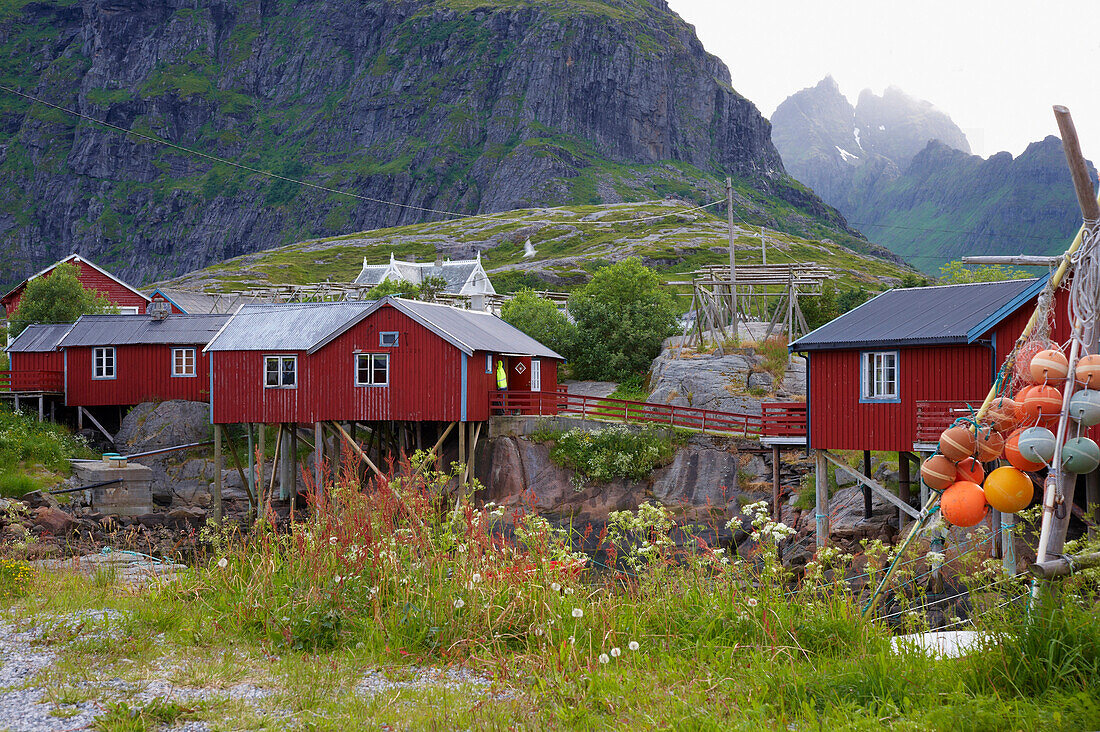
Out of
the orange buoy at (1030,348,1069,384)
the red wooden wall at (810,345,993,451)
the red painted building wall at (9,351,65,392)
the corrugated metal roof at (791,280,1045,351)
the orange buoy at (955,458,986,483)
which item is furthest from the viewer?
the red painted building wall at (9,351,65,392)

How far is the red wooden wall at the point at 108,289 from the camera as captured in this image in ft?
191

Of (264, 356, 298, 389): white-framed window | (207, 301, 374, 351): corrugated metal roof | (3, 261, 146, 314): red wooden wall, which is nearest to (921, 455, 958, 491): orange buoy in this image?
(207, 301, 374, 351): corrugated metal roof

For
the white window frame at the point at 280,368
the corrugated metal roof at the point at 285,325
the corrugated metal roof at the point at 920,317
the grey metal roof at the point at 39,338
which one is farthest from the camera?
the grey metal roof at the point at 39,338

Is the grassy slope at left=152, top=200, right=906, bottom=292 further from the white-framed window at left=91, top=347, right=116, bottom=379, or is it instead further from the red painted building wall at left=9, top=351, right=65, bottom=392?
the white-framed window at left=91, top=347, right=116, bottom=379

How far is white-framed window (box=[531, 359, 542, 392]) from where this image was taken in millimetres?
35688

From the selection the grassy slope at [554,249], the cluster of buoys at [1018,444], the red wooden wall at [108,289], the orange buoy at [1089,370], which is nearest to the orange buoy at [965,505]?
the cluster of buoys at [1018,444]

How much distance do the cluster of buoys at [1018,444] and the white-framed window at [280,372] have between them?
24.3m

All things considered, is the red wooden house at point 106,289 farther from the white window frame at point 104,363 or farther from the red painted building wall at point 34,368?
the white window frame at point 104,363

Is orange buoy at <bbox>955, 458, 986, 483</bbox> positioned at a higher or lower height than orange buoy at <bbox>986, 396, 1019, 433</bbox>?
lower

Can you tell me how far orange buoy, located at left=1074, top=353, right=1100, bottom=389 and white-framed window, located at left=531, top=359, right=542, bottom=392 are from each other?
26719mm

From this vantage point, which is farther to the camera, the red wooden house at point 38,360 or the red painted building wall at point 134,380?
the red painted building wall at point 134,380

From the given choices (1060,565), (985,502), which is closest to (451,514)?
(1060,565)

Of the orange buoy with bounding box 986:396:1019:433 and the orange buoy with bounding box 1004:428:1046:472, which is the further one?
the orange buoy with bounding box 986:396:1019:433

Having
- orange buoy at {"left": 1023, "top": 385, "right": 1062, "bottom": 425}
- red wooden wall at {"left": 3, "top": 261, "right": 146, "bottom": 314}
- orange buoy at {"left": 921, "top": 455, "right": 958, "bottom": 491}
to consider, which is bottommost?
orange buoy at {"left": 921, "top": 455, "right": 958, "bottom": 491}
